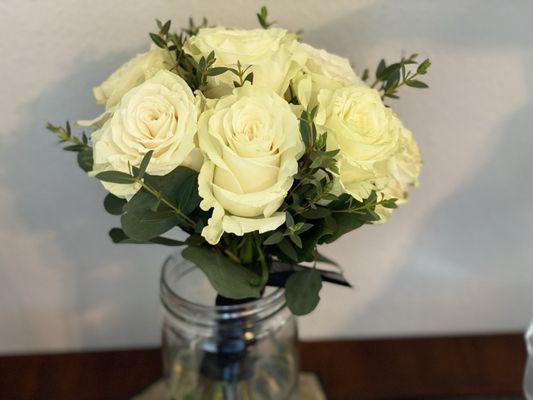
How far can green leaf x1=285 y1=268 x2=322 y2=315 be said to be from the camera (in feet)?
1.87

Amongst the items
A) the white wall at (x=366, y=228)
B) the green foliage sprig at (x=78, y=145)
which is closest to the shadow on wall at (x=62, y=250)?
the white wall at (x=366, y=228)

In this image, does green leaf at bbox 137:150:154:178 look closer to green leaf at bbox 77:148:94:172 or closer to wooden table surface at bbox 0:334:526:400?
green leaf at bbox 77:148:94:172

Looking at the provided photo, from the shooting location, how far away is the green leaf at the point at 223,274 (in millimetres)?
537

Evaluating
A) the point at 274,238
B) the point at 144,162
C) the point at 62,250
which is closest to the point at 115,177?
the point at 144,162

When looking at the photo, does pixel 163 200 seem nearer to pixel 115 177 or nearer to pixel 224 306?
pixel 115 177

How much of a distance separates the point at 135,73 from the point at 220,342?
0.98 feet

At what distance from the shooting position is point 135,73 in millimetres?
542

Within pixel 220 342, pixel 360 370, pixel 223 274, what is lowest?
pixel 360 370

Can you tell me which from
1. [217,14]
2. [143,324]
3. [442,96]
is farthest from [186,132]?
[143,324]

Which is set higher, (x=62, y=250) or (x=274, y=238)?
(x=274, y=238)

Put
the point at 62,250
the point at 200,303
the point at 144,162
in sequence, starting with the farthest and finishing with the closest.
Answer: the point at 62,250 < the point at 200,303 < the point at 144,162

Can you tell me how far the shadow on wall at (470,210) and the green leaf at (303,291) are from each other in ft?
0.92

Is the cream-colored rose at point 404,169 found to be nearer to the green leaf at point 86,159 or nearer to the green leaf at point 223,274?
the green leaf at point 223,274

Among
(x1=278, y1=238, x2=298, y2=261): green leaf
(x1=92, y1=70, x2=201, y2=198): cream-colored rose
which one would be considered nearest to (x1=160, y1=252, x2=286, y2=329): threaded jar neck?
(x1=278, y1=238, x2=298, y2=261): green leaf
